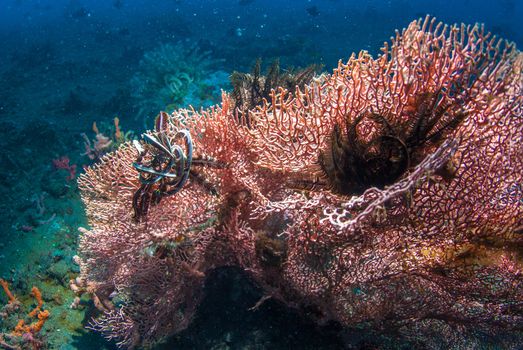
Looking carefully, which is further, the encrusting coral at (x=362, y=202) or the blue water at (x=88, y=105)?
the blue water at (x=88, y=105)

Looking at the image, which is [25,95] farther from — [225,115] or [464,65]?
[464,65]

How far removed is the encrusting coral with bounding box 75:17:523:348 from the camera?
8.31ft

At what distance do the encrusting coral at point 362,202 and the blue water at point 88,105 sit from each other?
50cm

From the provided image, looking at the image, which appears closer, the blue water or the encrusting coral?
the encrusting coral

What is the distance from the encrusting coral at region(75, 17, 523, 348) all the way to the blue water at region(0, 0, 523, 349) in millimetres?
500

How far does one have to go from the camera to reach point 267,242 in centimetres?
315

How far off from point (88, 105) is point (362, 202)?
12801 mm

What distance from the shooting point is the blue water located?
12.4 ft

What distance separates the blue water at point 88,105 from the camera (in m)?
3.79

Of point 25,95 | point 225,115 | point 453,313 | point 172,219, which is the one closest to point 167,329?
point 172,219

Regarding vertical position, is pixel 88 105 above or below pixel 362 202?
above

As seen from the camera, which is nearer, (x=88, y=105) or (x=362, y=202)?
(x=362, y=202)

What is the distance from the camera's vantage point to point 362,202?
225cm

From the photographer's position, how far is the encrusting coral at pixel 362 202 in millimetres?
2533
